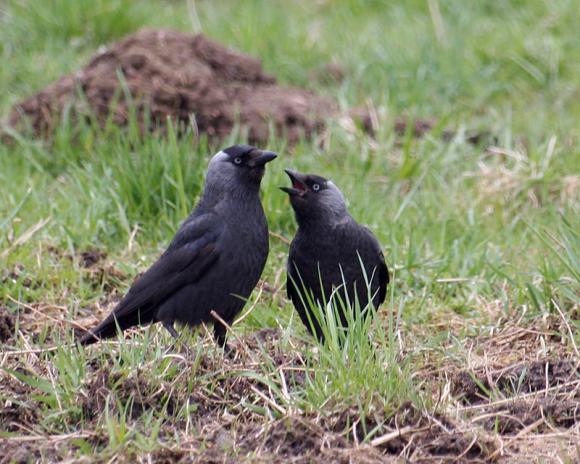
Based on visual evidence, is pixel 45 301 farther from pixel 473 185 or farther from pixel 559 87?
pixel 559 87

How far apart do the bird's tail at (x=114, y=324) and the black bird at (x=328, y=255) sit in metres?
0.68

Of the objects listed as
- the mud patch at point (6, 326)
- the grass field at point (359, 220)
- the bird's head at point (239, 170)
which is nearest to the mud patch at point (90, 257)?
the grass field at point (359, 220)

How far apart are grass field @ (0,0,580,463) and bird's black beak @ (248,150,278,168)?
0.67m

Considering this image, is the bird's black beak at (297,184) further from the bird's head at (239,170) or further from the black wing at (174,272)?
the black wing at (174,272)

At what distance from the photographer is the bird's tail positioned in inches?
192

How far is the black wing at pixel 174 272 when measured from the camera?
5020 mm

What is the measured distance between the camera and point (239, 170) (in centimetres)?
522

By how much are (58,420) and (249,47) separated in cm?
563

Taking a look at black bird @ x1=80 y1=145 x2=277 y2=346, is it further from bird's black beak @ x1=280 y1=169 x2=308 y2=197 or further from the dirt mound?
the dirt mound

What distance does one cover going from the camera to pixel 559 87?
344 inches

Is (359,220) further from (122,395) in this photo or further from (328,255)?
(122,395)

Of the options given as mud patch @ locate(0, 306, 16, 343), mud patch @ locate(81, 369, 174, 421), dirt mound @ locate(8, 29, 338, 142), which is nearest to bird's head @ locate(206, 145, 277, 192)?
mud patch @ locate(0, 306, 16, 343)

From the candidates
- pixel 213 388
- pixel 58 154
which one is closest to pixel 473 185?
pixel 58 154

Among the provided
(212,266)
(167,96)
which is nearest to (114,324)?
(212,266)
